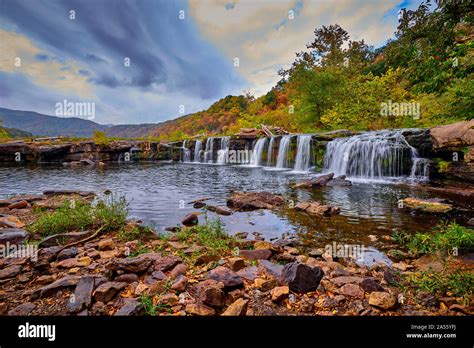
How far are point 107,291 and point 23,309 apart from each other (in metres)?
0.85

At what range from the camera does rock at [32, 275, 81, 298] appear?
115 inches

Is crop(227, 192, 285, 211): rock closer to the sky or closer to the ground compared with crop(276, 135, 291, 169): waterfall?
closer to the ground

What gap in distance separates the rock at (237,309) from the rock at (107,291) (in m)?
1.37

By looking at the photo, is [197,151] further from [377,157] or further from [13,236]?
[13,236]

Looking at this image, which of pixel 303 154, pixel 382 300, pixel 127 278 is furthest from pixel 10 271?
pixel 303 154

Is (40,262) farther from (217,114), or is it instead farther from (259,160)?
(217,114)

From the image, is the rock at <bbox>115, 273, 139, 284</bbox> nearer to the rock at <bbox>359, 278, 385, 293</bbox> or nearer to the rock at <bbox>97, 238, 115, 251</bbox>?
the rock at <bbox>97, 238, 115, 251</bbox>

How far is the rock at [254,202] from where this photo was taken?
8914 mm

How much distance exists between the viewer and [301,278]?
124 inches

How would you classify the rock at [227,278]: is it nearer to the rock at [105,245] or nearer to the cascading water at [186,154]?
the rock at [105,245]

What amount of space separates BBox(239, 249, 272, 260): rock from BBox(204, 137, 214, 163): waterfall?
26.6 meters

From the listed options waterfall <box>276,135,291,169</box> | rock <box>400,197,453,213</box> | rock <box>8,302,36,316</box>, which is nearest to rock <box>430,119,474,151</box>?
rock <box>400,197,453,213</box>

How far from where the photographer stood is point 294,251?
4.93 meters
